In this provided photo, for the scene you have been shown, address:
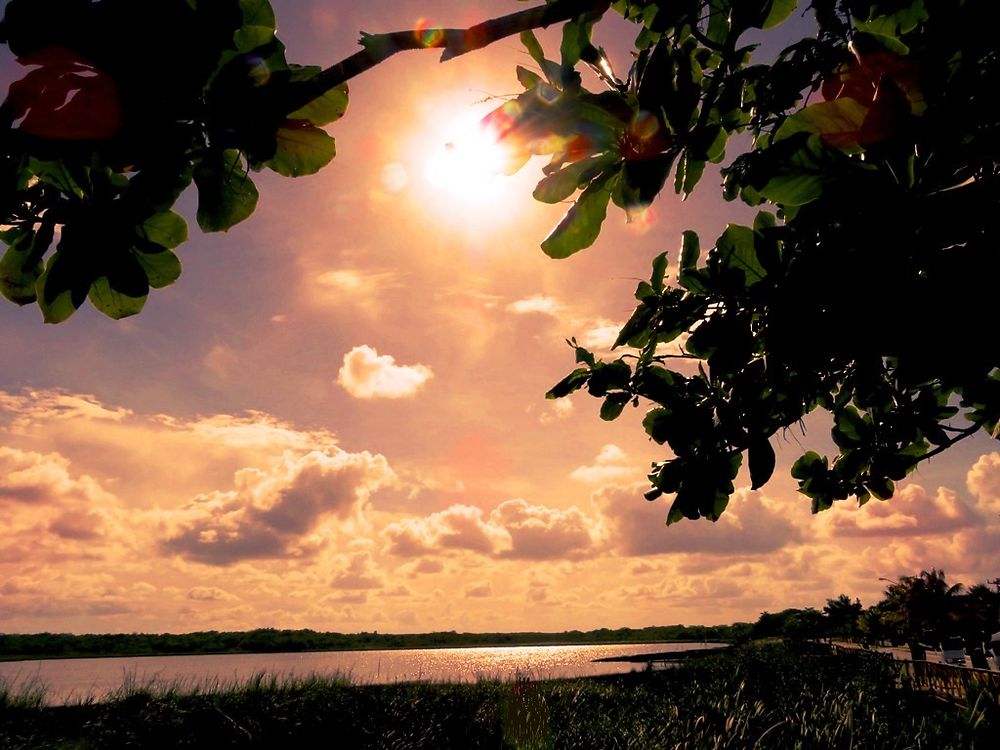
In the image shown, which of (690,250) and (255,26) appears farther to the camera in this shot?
(690,250)

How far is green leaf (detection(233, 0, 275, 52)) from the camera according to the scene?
82 centimetres

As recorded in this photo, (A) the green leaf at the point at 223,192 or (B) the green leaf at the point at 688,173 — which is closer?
(A) the green leaf at the point at 223,192

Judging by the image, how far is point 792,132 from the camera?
1030 mm

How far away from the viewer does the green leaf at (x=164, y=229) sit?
956mm

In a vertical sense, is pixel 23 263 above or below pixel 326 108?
below

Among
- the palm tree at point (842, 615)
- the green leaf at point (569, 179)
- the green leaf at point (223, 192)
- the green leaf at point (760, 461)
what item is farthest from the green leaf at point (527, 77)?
the palm tree at point (842, 615)

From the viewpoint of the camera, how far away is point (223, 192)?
989 mm

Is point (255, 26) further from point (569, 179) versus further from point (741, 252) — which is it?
point (741, 252)

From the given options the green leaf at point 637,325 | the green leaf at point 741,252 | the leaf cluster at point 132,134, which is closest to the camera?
the leaf cluster at point 132,134

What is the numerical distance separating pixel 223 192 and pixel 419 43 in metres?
0.42

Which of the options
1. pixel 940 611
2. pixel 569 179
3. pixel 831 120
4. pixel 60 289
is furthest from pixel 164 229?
pixel 940 611

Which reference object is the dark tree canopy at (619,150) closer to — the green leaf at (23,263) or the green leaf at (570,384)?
the green leaf at (23,263)

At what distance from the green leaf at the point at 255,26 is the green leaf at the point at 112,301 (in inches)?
17.6

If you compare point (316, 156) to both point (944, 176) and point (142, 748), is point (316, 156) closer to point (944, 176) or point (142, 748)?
point (944, 176)
